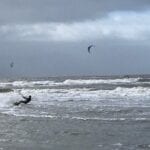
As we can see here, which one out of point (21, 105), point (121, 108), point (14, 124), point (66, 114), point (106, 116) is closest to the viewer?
point (14, 124)

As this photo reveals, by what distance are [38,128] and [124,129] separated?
11.8 feet

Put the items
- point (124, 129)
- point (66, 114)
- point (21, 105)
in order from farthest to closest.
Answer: point (21, 105) < point (66, 114) < point (124, 129)

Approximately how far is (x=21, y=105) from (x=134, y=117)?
12.9 meters

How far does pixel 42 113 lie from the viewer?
27.5 m

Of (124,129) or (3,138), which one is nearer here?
(3,138)

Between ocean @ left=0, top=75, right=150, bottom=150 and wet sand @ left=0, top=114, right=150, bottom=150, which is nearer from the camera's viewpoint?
wet sand @ left=0, top=114, right=150, bottom=150

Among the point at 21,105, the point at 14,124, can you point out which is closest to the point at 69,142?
the point at 14,124

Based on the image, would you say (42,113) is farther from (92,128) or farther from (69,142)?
(69,142)

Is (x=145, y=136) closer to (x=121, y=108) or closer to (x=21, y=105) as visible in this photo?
(x=121, y=108)

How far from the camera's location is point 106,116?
24641mm

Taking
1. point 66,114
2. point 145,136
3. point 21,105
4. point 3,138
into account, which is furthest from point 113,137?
point 21,105

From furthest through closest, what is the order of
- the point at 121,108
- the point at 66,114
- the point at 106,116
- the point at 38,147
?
the point at 121,108 → the point at 66,114 → the point at 106,116 → the point at 38,147

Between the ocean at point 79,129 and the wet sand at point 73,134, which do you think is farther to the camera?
the ocean at point 79,129

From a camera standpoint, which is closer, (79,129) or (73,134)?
(73,134)
